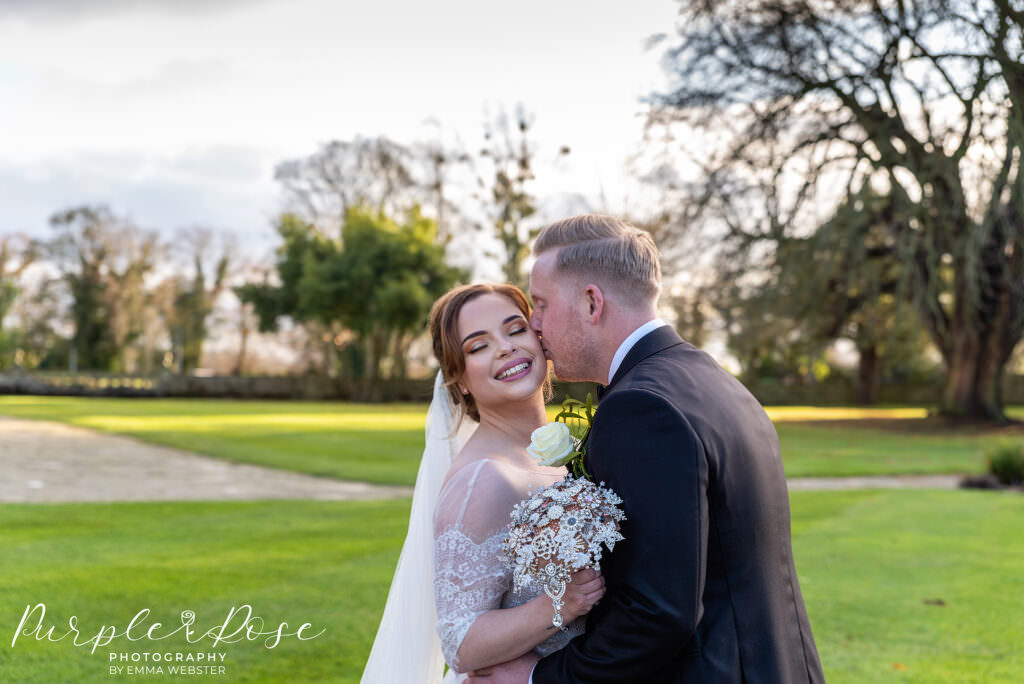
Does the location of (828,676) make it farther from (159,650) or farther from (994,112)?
(994,112)

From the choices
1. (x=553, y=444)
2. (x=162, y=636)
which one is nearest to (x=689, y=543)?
(x=553, y=444)

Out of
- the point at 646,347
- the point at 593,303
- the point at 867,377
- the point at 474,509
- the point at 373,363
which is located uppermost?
the point at 593,303

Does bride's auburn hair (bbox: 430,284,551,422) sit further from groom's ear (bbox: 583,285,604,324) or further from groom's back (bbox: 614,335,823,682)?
groom's back (bbox: 614,335,823,682)

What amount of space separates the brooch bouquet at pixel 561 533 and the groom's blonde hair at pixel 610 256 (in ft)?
1.51

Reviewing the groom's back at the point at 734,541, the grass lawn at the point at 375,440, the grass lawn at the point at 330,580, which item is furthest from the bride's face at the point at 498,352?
the grass lawn at the point at 375,440

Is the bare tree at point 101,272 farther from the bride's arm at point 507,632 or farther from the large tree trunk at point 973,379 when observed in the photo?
the bride's arm at point 507,632

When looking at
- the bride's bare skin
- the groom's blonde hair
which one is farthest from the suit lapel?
the bride's bare skin

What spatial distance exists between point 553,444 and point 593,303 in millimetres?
365

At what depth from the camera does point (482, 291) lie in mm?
2992

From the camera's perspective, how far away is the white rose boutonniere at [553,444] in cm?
225

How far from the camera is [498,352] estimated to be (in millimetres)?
2902

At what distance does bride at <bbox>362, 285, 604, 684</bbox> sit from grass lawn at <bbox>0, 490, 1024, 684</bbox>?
2.47 metres

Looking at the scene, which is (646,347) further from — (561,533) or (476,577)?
(476,577)

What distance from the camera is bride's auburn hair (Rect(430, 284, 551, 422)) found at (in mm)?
2984
